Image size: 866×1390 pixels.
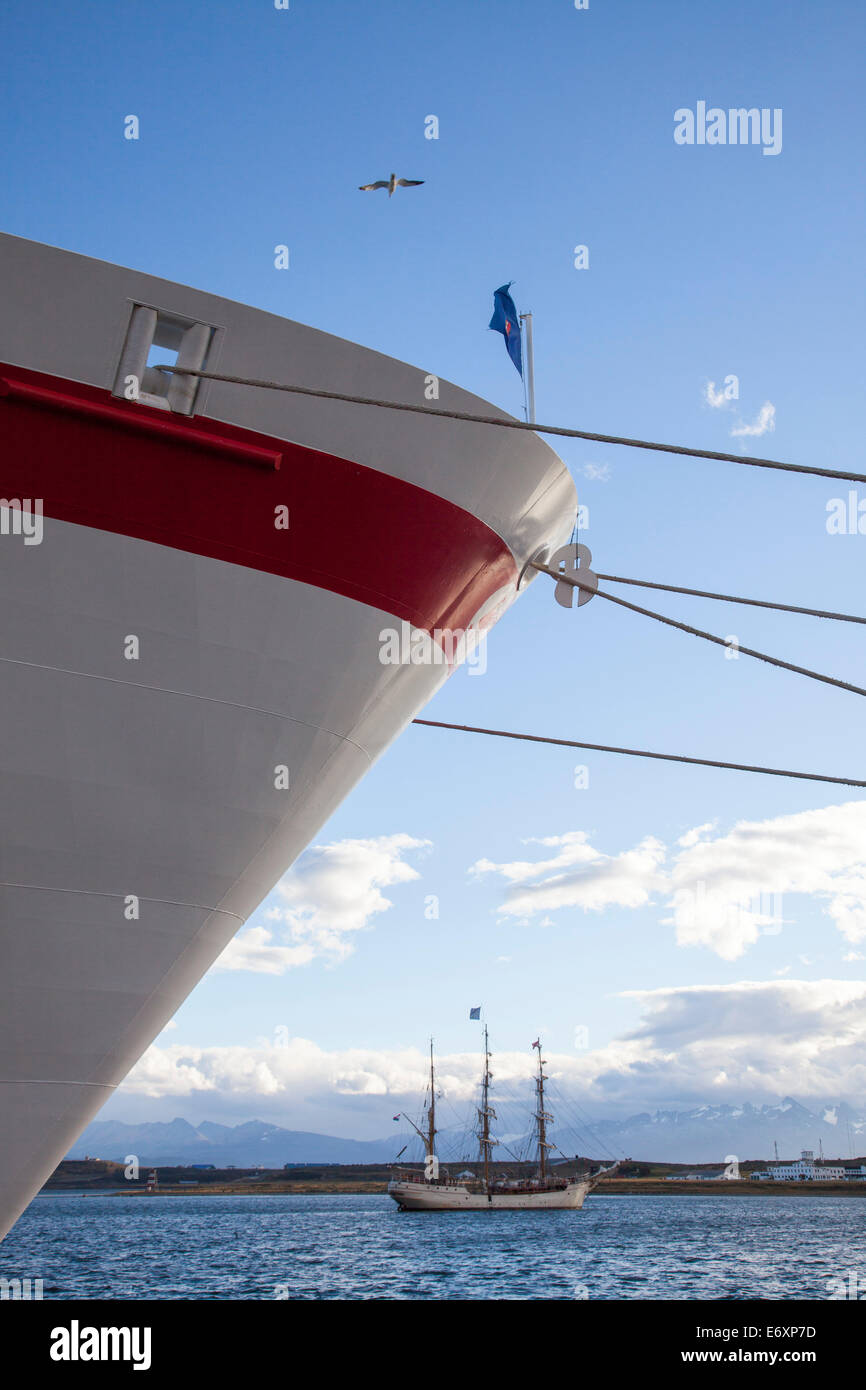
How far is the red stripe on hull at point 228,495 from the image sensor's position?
15.0ft

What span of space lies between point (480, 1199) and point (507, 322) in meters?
85.5

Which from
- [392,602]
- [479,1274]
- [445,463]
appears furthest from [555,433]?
[479,1274]

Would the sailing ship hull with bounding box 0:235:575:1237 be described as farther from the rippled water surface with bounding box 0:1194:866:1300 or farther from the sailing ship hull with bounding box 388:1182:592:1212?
the sailing ship hull with bounding box 388:1182:592:1212

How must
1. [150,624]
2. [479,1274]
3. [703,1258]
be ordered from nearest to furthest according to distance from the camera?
[150,624] → [479,1274] → [703,1258]

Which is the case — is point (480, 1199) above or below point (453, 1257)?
below

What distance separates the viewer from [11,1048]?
4602mm

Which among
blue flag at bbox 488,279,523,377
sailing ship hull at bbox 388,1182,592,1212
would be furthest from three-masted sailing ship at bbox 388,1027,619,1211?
blue flag at bbox 488,279,523,377

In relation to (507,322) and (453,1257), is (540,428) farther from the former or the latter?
(453,1257)

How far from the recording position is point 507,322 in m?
6.45

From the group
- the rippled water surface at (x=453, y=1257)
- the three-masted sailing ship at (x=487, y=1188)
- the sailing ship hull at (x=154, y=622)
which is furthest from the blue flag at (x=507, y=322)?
the three-masted sailing ship at (x=487, y=1188)

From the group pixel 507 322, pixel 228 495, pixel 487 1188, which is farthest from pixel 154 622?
pixel 487 1188

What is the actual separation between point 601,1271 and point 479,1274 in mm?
4886
